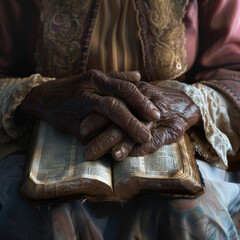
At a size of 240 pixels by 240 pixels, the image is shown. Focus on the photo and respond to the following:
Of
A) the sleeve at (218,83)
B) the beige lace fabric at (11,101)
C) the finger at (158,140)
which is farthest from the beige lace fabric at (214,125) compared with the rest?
the beige lace fabric at (11,101)

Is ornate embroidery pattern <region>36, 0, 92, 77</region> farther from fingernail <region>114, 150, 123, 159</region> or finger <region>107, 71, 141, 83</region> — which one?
fingernail <region>114, 150, 123, 159</region>

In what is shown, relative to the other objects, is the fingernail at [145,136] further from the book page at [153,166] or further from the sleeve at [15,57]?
the sleeve at [15,57]

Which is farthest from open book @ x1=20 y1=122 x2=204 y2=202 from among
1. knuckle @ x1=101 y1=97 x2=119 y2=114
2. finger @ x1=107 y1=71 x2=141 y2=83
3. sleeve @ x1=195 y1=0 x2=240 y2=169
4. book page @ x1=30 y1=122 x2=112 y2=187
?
sleeve @ x1=195 y1=0 x2=240 y2=169

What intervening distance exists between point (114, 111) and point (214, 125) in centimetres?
33

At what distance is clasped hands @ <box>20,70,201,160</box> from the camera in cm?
84

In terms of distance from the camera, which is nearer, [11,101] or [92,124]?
[92,124]

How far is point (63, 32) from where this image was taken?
1131mm

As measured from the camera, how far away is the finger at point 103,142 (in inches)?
32.3

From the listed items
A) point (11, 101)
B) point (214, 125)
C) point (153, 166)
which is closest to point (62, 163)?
point (153, 166)

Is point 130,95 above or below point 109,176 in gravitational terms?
above

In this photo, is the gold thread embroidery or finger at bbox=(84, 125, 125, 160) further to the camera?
the gold thread embroidery

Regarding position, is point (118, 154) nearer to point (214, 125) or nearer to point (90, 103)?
point (90, 103)

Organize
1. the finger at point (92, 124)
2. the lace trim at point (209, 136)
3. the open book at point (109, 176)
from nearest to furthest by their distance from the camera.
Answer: the open book at point (109, 176), the finger at point (92, 124), the lace trim at point (209, 136)

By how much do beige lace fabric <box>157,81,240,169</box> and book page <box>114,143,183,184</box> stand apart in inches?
6.7
